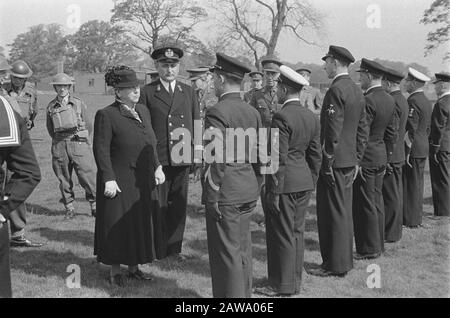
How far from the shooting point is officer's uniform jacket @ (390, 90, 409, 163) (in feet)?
23.8

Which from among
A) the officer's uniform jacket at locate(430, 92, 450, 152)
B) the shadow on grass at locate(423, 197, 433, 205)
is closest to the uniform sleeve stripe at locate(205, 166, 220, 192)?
the officer's uniform jacket at locate(430, 92, 450, 152)

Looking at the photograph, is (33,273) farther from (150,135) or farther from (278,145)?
(278,145)

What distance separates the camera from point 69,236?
730 cm

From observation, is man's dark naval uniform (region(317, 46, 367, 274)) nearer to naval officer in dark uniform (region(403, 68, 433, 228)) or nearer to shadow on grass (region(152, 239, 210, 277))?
shadow on grass (region(152, 239, 210, 277))

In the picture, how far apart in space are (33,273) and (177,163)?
2.10m

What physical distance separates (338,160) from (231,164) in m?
1.94

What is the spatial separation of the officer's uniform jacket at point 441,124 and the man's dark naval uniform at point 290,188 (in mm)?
4464

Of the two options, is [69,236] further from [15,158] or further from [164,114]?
[15,158]

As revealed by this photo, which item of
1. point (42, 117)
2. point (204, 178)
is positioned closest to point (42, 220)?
point (204, 178)

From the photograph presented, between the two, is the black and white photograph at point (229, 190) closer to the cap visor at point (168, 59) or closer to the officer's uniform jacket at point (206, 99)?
the cap visor at point (168, 59)

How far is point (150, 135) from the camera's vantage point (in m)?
5.39

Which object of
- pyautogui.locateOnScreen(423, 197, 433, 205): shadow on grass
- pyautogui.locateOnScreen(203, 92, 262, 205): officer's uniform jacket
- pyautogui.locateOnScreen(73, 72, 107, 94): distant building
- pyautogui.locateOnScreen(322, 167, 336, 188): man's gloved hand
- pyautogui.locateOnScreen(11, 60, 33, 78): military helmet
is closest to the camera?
pyautogui.locateOnScreen(203, 92, 262, 205): officer's uniform jacket

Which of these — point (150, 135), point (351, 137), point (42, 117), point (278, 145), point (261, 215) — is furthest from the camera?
point (42, 117)

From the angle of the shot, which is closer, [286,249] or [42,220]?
[286,249]
